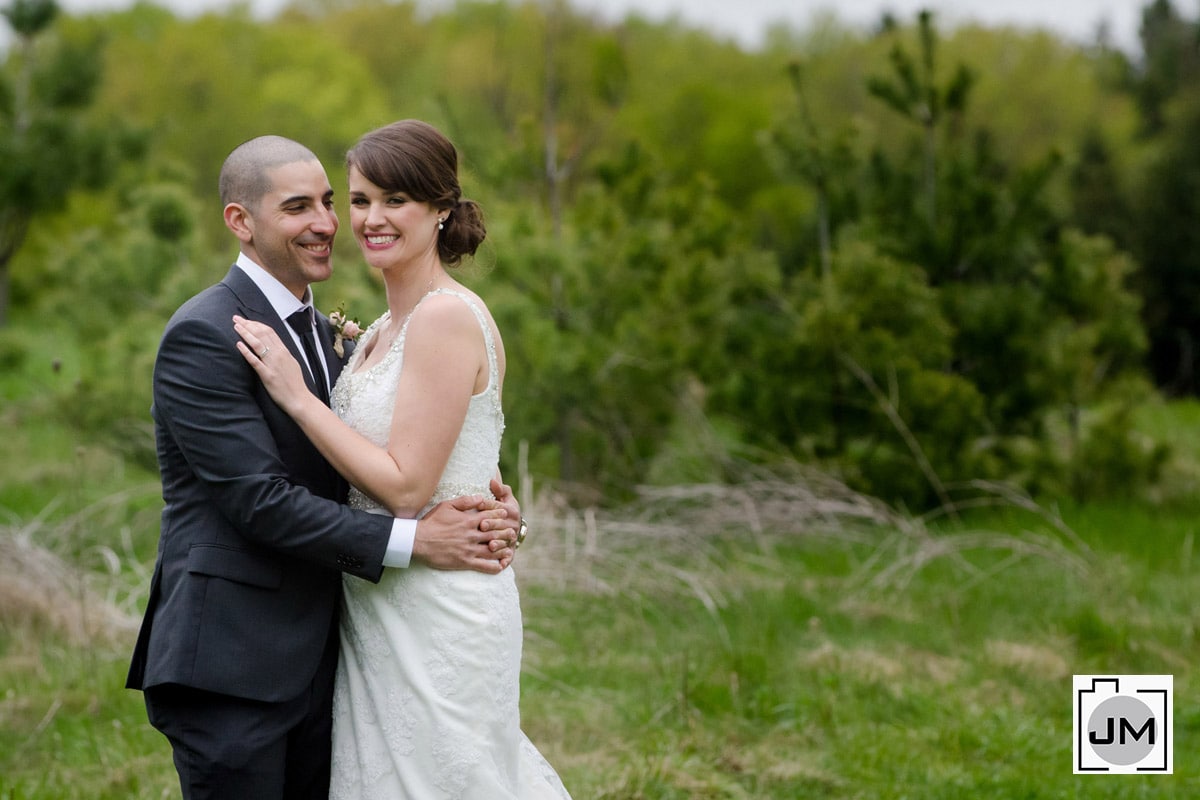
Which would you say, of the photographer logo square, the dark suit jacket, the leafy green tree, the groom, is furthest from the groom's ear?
the leafy green tree

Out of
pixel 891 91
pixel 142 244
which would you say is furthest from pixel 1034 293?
pixel 142 244

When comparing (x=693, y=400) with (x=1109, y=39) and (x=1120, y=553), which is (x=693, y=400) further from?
(x=1109, y=39)

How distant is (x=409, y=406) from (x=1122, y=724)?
3.64 meters

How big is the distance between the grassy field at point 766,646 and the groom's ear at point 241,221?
7.17ft

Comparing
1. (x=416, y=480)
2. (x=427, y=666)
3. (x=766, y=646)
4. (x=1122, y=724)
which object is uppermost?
(x=416, y=480)

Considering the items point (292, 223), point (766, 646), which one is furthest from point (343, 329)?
point (766, 646)

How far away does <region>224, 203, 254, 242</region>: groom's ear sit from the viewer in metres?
3.31

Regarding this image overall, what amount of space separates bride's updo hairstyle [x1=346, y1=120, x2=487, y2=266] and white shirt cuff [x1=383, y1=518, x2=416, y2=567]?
76cm

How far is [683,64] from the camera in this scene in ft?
119

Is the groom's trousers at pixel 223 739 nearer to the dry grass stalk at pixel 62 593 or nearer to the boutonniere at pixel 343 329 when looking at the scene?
the boutonniere at pixel 343 329

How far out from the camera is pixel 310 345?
3.45 meters

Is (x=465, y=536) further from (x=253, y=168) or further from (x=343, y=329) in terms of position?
(x=253, y=168)

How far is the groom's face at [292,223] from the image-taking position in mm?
3289

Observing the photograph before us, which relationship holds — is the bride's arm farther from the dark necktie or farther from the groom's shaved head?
the groom's shaved head
